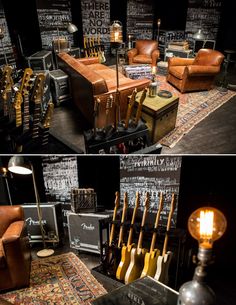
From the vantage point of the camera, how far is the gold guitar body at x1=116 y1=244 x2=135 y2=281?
241 cm

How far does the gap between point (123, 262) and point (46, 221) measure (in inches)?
52.4

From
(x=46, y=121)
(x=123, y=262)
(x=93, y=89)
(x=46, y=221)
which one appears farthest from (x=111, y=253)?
(x=93, y=89)

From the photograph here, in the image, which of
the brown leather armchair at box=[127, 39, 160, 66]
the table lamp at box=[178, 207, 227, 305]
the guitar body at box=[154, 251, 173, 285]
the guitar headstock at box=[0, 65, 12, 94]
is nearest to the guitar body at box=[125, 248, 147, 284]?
the guitar body at box=[154, 251, 173, 285]

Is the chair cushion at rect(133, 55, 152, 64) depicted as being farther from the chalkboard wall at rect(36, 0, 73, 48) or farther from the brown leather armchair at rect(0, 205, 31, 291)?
the brown leather armchair at rect(0, 205, 31, 291)

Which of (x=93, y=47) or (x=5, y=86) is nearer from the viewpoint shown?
(x=5, y=86)

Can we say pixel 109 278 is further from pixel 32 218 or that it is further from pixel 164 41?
pixel 164 41

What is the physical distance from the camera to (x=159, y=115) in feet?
9.87

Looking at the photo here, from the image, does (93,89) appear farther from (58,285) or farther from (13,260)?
(58,285)

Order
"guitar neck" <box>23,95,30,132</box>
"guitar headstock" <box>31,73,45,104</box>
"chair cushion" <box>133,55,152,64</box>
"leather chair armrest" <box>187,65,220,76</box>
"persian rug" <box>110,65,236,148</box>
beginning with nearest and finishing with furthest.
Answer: "guitar headstock" <box>31,73,45,104</box>
"guitar neck" <box>23,95,30,132</box>
"persian rug" <box>110,65,236,148</box>
"leather chair armrest" <box>187,65,220,76</box>
"chair cushion" <box>133,55,152,64</box>

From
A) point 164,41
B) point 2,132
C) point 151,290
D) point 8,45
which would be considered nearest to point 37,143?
point 2,132

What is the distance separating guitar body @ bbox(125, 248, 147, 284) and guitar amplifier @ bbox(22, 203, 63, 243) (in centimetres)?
129

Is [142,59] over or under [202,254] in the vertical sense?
over

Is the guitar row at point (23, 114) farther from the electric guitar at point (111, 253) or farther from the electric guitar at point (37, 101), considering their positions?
the electric guitar at point (111, 253)

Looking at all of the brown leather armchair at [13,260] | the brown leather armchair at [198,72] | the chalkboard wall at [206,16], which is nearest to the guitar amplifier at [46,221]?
the brown leather armchair at [13,260]
